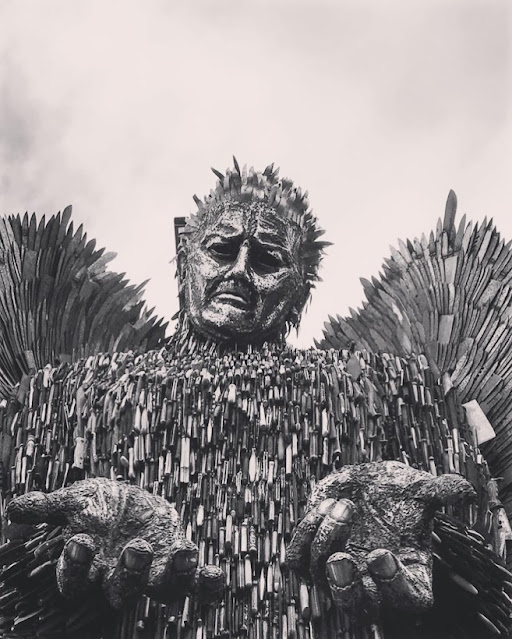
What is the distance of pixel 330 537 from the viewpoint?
5363 millimetres

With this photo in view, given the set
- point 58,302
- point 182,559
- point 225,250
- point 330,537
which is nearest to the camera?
point 182,559

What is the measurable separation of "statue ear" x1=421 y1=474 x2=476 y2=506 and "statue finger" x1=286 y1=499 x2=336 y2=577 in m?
0.36

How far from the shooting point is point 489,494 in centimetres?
636

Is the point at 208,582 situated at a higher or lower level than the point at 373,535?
lower

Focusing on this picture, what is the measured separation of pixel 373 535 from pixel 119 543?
953 mm

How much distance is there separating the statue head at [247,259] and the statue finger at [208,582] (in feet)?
6.28

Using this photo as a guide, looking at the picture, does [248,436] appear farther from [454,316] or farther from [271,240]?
[454,316]

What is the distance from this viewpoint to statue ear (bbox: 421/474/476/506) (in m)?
5.37

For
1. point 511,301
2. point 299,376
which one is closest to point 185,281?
point 299,376

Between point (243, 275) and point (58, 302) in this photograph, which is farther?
point (58, 302)

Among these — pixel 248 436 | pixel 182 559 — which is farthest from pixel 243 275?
pixel 182 559

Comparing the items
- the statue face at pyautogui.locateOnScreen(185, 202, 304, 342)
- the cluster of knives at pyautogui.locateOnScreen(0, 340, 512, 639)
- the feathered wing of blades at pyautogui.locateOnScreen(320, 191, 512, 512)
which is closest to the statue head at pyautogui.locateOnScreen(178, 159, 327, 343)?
the statue face at pyautogui.locateOnScreen(185, 202, 304, 342)

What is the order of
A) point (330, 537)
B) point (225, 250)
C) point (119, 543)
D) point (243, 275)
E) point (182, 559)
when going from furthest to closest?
1. point (225, 250)
2. point (243, 275)
3. point (119, 543)
4. point (330, 537)
5. point (182, 559)

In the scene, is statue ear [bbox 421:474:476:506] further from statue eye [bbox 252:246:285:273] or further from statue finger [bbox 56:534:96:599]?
statue eye [bbox 252:246:285:273]
